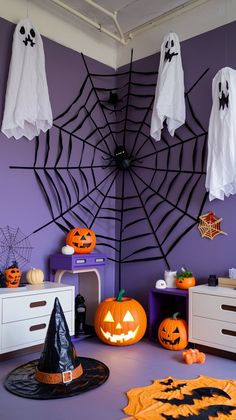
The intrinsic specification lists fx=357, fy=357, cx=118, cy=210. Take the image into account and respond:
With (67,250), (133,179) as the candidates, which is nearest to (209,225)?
(133,179)

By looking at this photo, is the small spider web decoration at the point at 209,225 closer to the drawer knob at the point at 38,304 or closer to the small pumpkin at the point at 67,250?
the small pumpkin at the point at 67,250

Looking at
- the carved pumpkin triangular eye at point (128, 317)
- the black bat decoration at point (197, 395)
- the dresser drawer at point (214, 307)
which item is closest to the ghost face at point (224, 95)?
the dresser drawer at point (214, 307)

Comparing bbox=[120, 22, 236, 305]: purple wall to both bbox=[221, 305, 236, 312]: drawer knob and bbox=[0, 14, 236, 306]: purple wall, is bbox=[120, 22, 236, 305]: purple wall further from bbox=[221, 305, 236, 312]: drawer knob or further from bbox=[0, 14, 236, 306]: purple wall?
bbox=[221, 305, 236, 312]: drawer knob

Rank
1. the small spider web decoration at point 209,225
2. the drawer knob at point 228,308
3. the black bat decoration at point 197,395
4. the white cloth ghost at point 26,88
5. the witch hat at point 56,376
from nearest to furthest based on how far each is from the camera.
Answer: the black bat decoration at point 197,395, the witch hat at point 56,376, the drawer knob at point 228,308, the white cloth ghost at point 26,88, the small spider web decoration at point 209,225

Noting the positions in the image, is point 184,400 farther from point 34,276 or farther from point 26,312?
point 34,276

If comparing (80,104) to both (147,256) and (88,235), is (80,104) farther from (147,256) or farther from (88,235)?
(147,256)

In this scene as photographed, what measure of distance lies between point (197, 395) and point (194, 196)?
69.6 inches

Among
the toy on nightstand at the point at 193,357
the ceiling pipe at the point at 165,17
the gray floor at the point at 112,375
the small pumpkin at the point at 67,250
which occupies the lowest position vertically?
the gray floor at the point at 112,375

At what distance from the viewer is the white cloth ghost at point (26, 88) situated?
286cm

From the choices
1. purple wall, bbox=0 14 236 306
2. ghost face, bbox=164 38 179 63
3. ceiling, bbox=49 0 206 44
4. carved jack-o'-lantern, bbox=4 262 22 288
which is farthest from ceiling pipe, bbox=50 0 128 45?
carved jack-o'-lantern, bbox=4 262 22 288

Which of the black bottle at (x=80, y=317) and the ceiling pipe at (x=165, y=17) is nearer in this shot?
the black bottle at (x=80, y=317)

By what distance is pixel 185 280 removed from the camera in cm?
301

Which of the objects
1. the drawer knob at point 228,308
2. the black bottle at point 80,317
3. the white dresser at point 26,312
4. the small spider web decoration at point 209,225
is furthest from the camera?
the black bottle at point 80,317

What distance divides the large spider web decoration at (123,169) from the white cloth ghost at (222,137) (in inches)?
12.7
